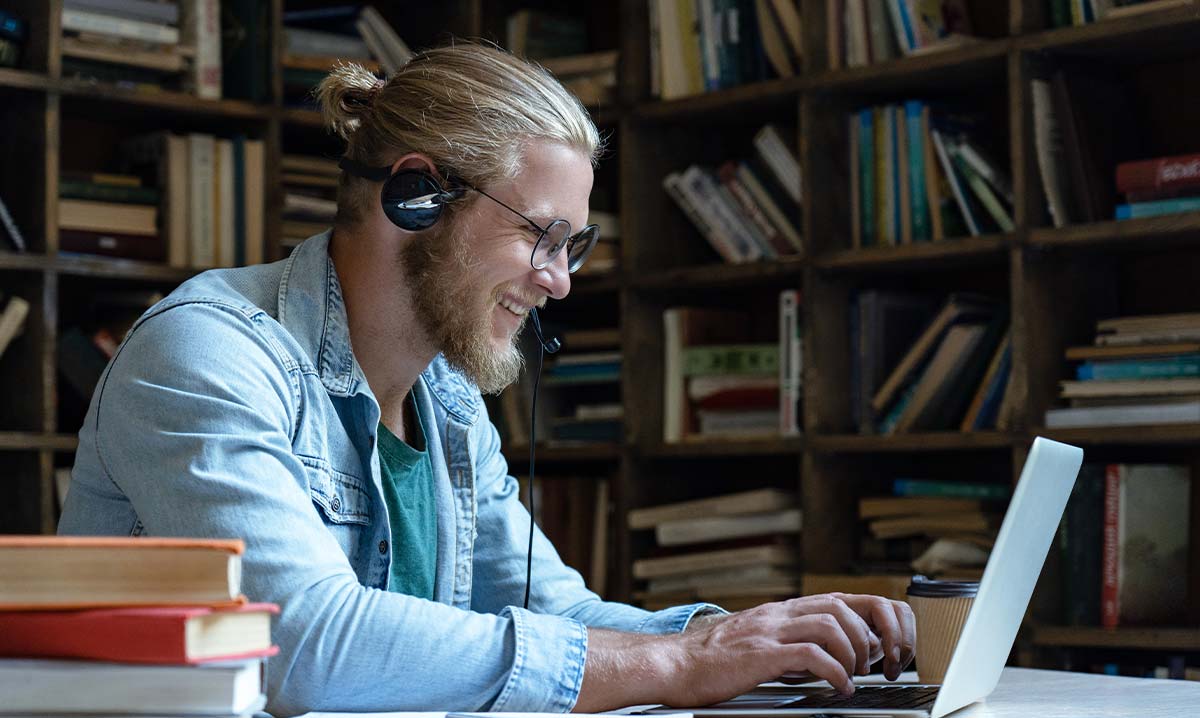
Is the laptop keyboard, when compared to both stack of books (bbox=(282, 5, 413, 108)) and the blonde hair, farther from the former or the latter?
stack of books (bbox=(282, 5, 413, 108))

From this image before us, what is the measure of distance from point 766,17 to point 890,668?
1.86 m

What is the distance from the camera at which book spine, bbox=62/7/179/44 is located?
289 centimetres

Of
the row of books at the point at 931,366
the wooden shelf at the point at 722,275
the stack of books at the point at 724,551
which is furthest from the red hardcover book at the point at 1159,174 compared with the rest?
the stack of books at the point at 724,551

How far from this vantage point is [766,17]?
2975 mm

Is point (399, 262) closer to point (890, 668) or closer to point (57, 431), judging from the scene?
point (890, 668)

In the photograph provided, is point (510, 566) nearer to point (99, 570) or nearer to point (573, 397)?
point (99, 570)

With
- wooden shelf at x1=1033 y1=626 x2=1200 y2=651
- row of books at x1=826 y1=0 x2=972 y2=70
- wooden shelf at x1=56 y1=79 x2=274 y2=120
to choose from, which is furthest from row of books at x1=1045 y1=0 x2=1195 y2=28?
wooden shelf at x1=56 y1=79 x2=274 y2=120

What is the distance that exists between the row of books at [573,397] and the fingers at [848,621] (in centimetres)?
173

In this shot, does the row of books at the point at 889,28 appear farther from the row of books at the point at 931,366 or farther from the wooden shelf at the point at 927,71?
the row of books at the point at 931,366

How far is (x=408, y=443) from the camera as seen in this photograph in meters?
1.74

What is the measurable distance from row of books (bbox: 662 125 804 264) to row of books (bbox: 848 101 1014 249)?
0.49 feet

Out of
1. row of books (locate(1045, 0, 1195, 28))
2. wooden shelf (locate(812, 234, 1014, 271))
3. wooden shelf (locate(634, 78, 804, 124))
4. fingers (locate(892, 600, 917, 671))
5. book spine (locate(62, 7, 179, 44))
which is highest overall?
book spine (locate(62, 7, 179, 44))

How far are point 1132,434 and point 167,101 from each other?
6.49ft

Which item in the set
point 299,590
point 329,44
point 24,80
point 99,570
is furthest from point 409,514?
point 329,44
